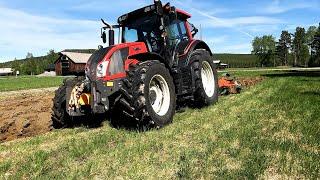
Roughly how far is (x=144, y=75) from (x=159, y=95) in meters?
1.04

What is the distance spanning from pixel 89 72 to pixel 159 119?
1.69m

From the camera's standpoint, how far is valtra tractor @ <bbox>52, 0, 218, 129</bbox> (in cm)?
858

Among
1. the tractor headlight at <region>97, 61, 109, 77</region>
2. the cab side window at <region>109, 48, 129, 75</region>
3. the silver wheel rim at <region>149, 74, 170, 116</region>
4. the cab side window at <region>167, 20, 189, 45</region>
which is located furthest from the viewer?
the cab side window at <region>167, 20, 189, 45</region>

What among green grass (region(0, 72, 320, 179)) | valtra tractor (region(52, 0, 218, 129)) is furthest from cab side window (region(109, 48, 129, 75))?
green grass (region(0, 72, 320, 179))

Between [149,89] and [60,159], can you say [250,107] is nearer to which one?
[149,89]

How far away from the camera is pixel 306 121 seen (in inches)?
323

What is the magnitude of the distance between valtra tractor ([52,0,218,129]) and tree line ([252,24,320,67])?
117 m

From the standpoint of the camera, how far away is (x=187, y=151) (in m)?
6.32

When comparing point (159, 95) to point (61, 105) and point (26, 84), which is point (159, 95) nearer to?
point (61, 105)

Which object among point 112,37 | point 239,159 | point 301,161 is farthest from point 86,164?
point 112,37

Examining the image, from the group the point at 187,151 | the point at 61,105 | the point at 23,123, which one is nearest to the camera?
the point at 187,151

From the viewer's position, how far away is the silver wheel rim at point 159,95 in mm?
9352

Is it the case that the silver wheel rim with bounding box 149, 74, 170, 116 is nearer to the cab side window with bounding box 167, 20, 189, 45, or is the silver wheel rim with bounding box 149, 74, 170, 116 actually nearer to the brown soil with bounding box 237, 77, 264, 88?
the cab side window with bounding box 167, 20, 189, 45

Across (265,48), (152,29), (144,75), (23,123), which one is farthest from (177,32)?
(265,48)
